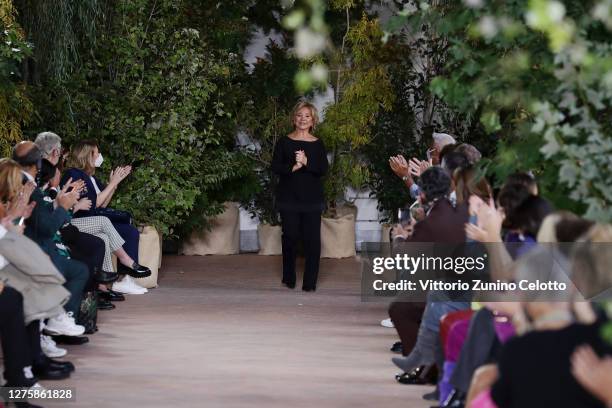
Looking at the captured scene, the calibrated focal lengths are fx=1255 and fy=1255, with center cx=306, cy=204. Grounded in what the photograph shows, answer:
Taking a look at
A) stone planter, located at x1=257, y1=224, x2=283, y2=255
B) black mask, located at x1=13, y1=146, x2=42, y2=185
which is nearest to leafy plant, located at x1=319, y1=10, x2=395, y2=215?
stone planter, located at x1=257, y1=224, x2=283, y2=255

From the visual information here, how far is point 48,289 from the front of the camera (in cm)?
610

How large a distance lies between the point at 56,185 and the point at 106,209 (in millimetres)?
1261

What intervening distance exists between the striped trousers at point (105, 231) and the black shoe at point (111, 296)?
224mm

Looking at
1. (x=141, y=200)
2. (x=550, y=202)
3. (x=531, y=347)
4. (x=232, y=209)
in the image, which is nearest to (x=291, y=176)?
(x=141, y=200)

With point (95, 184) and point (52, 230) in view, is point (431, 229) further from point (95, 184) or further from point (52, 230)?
point (95, 184)

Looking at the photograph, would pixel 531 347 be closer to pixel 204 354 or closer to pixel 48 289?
pixel 48 289

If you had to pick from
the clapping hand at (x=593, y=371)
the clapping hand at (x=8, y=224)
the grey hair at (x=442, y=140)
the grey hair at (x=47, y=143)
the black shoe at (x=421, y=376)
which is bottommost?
the black shoe at (x=421, y=376)

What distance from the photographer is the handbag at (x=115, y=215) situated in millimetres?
9527

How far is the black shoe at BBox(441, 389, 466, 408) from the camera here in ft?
16.8

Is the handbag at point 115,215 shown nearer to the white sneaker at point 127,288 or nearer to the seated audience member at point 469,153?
the white sneaker at point 127,288

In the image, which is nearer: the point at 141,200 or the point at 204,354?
the point at 204,354

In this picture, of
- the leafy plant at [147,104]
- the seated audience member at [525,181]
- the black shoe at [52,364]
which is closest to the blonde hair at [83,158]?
the leafy plant at [147,104]

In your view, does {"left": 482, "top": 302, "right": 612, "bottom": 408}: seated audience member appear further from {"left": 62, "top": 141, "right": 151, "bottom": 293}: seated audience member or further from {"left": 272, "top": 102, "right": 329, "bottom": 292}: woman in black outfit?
{"left": 272, "top": 102, "right": 329, "bottom": 292}: woman in black outfit

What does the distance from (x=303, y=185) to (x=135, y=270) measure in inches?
64.5
